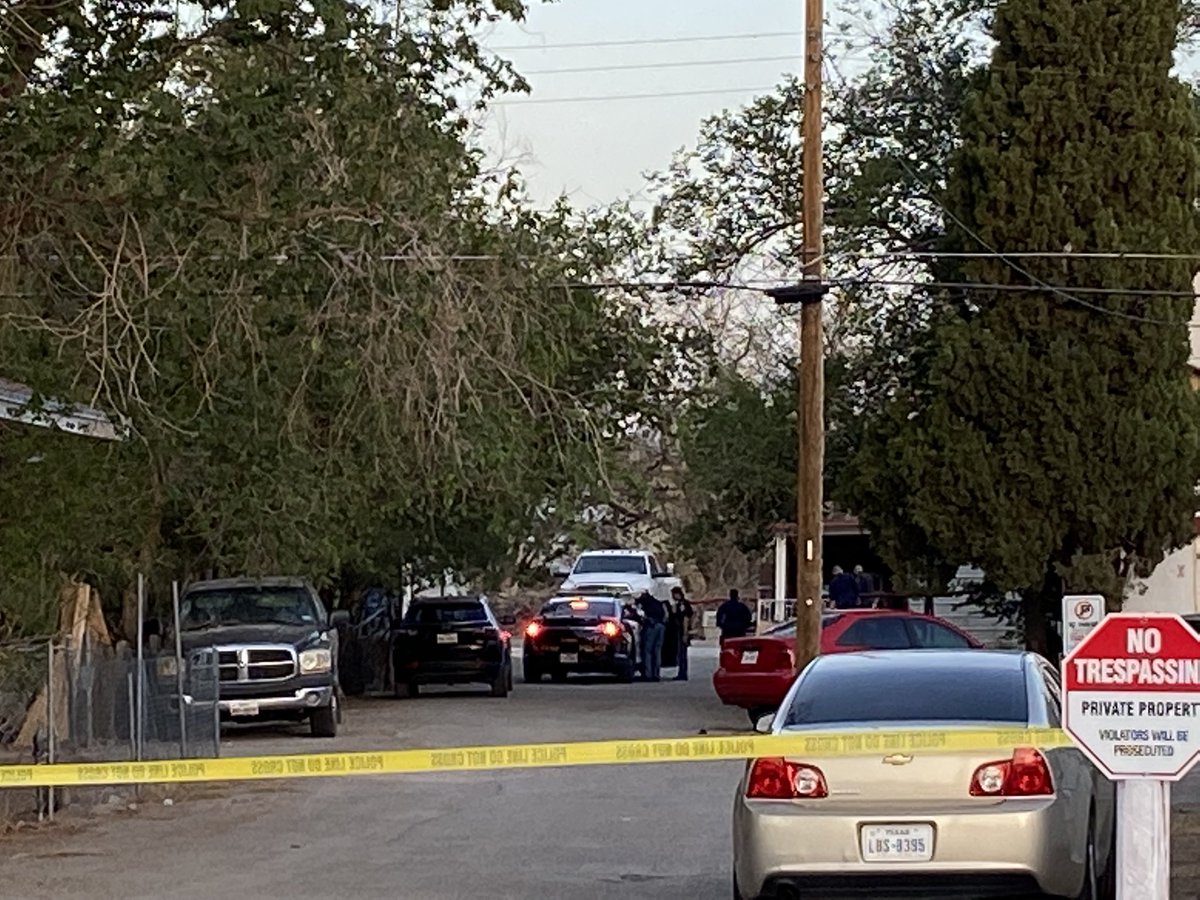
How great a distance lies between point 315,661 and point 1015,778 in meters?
15.2

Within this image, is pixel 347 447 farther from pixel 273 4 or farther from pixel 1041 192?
pixel 1041 192

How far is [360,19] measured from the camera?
1443cm

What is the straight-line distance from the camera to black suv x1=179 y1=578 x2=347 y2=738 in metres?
23.9

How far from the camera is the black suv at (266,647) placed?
23.9 meters

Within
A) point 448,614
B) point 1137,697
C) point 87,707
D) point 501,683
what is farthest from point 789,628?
point 1137,697

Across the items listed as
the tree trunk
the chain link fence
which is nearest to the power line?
the tree trunk

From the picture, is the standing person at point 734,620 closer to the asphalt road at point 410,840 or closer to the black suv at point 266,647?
the black suv at point 266,647

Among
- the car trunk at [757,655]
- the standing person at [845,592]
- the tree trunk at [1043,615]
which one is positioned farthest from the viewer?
the standing person at [845,592]

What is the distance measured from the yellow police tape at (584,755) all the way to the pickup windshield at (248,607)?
515 inches

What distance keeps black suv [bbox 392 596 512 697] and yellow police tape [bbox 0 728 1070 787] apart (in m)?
20.1

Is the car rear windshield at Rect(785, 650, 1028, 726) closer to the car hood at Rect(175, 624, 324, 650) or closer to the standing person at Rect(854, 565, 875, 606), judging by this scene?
the car hood at Rect(175, 624, 324, 650)

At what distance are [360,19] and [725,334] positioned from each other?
115ft

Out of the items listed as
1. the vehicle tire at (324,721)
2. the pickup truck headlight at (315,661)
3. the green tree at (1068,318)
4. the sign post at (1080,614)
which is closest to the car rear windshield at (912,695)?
the sign post at (1080,614)

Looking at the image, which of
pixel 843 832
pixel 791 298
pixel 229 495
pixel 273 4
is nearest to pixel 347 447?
pixel 229 495
